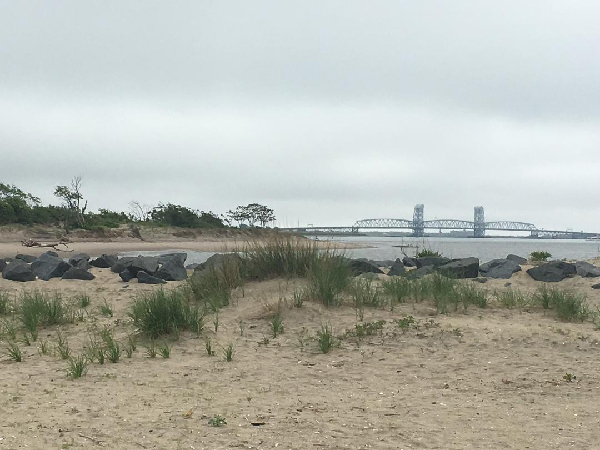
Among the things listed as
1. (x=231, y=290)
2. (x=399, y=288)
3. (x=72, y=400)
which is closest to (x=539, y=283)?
(x=399, y=288)

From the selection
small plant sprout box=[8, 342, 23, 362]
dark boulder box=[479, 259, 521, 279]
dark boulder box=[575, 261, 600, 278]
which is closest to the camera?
small plant sprout box=[8, 342, 23, 362]

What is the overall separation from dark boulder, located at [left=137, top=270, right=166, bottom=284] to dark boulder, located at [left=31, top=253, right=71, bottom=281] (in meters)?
2.14

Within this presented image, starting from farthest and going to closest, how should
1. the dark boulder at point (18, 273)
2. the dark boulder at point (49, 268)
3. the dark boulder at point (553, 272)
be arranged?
the dark boulder at point (553, 272) → the dark boulder at point (49, 268) → the dark boulder at point (18, 273)

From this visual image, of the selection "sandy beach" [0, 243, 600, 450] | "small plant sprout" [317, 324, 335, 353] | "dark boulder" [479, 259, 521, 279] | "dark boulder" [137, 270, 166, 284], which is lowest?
"sandy beach" [0, 243, 600, 450]

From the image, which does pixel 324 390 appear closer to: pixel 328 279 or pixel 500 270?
pixel 328 279

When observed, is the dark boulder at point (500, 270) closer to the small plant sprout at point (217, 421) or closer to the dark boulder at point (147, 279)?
the dark boulder at point (147, 279)

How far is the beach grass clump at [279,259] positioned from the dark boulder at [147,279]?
401 centimetres

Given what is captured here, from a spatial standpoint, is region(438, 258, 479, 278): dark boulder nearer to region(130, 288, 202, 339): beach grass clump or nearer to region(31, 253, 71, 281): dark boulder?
region(130, 288, 202, 339): beach grass clump

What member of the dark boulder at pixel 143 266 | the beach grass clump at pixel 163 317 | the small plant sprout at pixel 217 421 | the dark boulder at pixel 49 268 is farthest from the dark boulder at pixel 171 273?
the small plant sprout at pixel 217 421

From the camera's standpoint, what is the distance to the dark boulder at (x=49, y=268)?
13.6 metres

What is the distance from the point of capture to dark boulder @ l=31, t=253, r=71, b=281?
13595 millimetres

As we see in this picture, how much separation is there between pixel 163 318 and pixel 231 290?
2.60 m

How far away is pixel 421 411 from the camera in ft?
14.0

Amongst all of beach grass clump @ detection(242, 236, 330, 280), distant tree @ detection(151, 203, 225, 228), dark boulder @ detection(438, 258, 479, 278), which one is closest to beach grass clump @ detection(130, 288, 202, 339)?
beach grass clump @ detection(242, 236, 330, 280)
